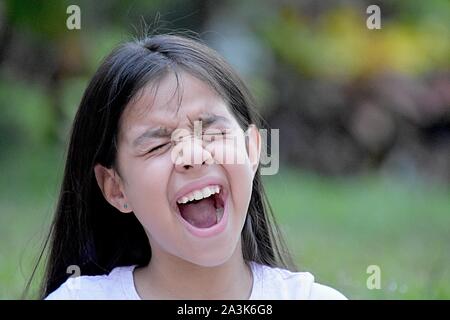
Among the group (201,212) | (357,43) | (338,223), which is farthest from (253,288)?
(357,43)

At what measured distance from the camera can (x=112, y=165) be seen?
153 centimetres

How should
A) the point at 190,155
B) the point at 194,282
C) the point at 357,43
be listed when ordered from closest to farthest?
the point at 190,155
the point at 194,282
the point at 357,43

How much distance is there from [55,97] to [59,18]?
0.29m

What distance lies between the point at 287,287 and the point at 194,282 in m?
0.17

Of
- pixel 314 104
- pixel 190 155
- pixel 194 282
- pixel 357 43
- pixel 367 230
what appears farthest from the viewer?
pixel 314 104

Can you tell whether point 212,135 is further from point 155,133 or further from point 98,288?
point 98,288

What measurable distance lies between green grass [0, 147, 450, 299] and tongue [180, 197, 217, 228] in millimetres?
761

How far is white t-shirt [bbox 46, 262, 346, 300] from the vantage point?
1515 mm

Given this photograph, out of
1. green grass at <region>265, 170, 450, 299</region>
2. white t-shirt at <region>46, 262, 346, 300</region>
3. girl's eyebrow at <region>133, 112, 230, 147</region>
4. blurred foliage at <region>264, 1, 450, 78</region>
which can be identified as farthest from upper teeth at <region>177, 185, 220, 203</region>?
blurred foliage at <region>264, 1, 450, 78</region>

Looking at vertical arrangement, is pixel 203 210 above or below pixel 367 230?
above

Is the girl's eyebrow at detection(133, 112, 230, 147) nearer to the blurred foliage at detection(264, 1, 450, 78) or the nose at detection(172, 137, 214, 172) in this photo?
the nose at detection(172, 137, 214, 172)

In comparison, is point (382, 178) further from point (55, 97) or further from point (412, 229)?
point (55, 97)

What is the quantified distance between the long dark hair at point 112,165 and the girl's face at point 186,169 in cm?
4
